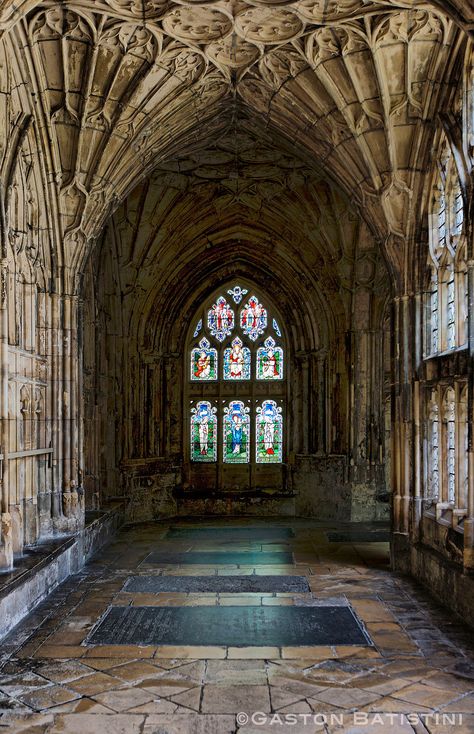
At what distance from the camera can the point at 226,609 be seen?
7602 millimetres

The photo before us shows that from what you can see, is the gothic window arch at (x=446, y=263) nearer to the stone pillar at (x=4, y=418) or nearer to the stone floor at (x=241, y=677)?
the stone floor at (x=241, y=677)

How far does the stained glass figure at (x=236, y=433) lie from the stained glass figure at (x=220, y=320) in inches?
63.7

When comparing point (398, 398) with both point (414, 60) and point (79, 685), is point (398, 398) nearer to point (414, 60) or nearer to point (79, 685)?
point (414, 60)

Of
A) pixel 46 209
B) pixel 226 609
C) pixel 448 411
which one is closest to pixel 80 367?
pixel 46 209

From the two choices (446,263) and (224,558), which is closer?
(446,263)

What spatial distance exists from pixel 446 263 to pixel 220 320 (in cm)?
853

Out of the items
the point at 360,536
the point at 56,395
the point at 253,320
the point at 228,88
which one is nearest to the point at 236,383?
the point at 253,320

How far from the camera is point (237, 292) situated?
665 inches

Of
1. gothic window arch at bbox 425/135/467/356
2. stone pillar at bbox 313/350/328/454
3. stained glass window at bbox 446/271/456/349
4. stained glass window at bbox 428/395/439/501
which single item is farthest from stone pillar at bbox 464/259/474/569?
stone pillar at bbox 313/350/328/454

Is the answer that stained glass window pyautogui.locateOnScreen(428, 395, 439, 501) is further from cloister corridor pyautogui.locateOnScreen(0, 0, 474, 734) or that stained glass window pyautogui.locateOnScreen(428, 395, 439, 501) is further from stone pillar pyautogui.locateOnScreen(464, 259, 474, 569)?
stone pillar pyautogui.locateOnScreen(464, 259, 474, 569)

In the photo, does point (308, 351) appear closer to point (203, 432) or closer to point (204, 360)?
point (204, 360)

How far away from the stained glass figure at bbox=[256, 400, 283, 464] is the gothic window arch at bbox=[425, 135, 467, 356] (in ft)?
25.0

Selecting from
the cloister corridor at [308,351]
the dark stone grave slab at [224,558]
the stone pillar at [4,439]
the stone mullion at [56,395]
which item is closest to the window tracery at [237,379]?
the cloister corridor at [308,351]

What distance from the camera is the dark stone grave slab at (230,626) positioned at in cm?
652
